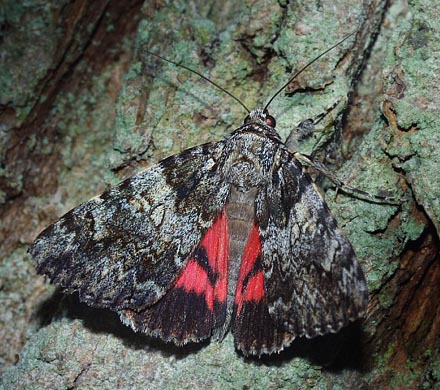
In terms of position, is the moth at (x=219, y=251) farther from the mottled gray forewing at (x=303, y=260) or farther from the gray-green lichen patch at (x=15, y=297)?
the gray-green lichen patch at (x=15, y=297)

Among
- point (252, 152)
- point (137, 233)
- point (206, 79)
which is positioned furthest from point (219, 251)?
point (206, 79)

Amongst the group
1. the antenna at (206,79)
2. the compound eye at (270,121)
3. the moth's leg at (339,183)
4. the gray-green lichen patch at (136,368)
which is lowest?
the gray-green lichen patch at (136,368)

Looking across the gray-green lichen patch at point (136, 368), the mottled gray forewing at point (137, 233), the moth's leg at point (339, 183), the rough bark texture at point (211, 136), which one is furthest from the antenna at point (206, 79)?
the gray-green lichen patch at point (136, 368)

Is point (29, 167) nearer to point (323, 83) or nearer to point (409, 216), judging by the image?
point (323, 83)

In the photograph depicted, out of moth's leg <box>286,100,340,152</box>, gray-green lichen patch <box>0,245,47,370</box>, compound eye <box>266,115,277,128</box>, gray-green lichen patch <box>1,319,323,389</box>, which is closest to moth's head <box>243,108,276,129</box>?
compound eye <box>266,115,277,128</box>

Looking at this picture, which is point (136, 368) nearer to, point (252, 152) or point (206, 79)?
point (252, 152)

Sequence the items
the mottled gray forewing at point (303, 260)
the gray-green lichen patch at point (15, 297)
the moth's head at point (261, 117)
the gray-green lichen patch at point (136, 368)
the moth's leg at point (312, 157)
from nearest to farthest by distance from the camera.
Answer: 1. the mottled gray forewing at point (303, 260)
2. the gray-green lichen patch at point (136, 368)
3. the moth's leg at point (312, 157)
4. the moth's head at point (261, 117)
5. the gray-green lichen patch at point (15, 297)

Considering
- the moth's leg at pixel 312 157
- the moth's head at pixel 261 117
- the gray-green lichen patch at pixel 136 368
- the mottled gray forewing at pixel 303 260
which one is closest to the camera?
the mottled gray forewing at pixel 303 260
